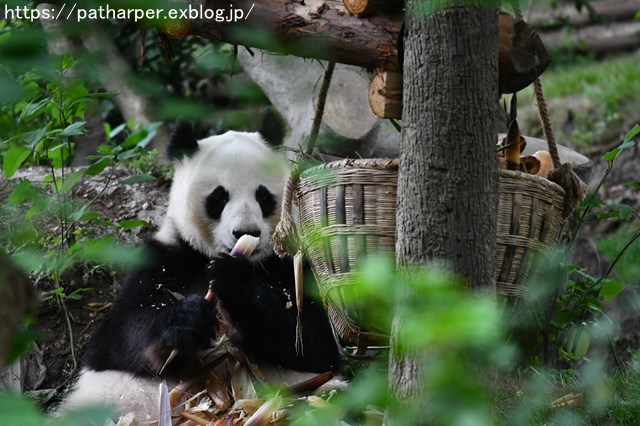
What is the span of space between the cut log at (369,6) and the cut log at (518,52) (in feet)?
1.38

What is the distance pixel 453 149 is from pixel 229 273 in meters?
1.66

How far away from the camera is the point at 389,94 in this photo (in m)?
3.25

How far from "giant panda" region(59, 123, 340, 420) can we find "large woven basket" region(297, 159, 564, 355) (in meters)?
0.69

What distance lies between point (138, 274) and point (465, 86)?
2325 millimetres

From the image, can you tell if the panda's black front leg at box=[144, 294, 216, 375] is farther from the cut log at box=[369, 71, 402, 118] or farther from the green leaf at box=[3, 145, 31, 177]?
the cut log at box=[369, 71, 402, 118]

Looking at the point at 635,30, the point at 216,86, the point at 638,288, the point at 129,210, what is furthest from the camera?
the point at 635,30

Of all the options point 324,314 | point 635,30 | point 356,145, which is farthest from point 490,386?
point 635,30

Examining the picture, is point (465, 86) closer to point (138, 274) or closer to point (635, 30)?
point (138, 274)

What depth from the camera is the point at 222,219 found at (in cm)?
424

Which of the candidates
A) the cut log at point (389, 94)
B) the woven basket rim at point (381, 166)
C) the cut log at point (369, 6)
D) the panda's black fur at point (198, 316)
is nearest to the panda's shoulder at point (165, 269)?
the panda's black fur at point (198, 316)

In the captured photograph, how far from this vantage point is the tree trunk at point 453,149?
254 centimetres

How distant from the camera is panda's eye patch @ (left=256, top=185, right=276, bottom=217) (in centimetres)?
429

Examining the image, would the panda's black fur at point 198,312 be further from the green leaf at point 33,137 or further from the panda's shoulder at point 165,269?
the green leaf at point 33,137

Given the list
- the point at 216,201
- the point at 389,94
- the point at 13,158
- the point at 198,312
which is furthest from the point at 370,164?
the point at 13,158
